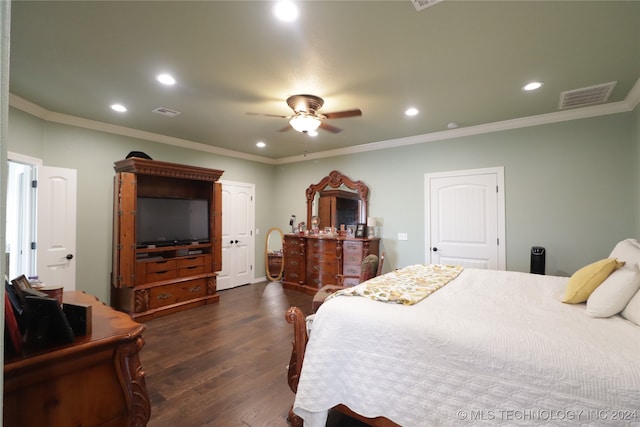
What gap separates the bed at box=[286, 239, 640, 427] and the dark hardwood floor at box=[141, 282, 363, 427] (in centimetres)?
45

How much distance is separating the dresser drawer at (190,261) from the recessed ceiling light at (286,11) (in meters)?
3.66

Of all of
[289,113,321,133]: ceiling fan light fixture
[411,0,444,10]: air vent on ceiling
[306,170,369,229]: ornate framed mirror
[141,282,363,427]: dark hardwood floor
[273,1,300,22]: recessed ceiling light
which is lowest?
[141,282,363,427]: dark hardwood floor

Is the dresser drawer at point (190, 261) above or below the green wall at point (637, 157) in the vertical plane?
below

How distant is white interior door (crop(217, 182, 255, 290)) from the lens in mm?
5367

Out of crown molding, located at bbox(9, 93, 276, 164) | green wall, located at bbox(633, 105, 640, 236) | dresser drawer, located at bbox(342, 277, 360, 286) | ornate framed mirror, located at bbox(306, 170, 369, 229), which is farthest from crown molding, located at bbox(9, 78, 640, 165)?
dresser drawer, located at bbox(342, 277, 360, 286)

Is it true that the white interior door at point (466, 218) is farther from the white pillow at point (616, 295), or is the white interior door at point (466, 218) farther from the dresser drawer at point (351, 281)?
the white pillow at point (616, 295)

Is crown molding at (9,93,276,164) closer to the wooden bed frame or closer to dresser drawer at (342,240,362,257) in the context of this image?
dresser drawer at (342,240,362,257)

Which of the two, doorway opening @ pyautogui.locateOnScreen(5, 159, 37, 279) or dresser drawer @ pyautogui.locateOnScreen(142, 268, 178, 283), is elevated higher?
doorway opening @ pyautogui.locateOnScreen(5, 159, 37, 279)

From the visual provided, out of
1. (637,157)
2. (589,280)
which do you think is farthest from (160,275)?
(637,157)

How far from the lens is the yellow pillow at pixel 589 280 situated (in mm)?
1750

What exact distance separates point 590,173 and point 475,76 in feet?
6.90

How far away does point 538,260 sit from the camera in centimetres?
342

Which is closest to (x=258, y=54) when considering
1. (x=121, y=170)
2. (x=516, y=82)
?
(x=516, y=82)

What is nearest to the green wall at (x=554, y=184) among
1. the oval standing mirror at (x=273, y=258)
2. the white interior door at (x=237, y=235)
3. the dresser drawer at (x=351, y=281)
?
the dresser drawer at (x=351, y=281)
